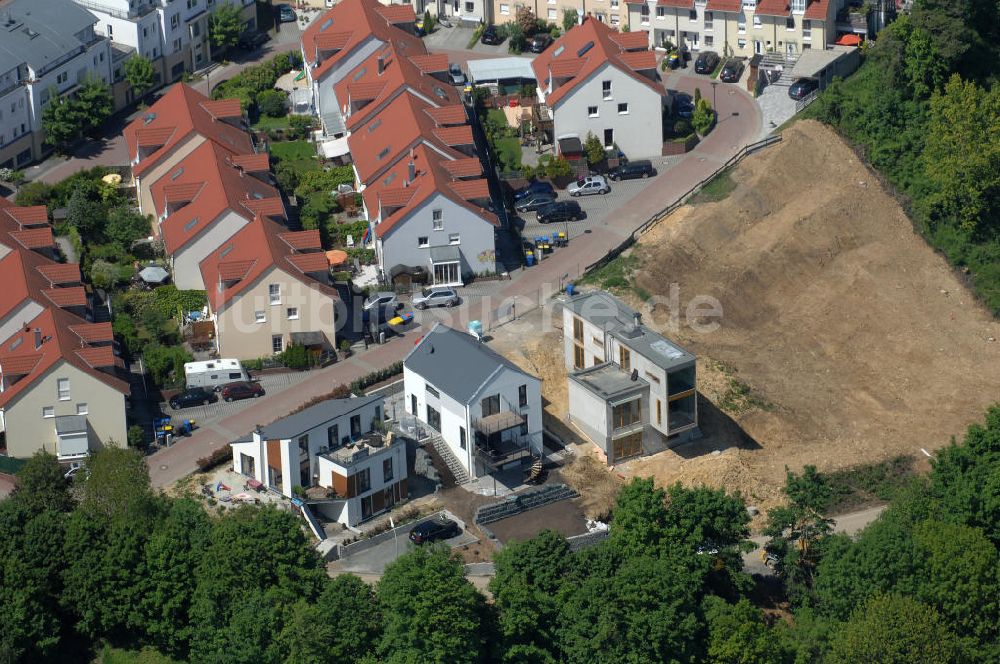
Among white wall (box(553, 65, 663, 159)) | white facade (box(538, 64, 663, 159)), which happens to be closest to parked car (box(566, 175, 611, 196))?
white facade (box(538, 64, 663, 159))

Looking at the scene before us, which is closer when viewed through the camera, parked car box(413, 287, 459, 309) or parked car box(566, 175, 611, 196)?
parked car box(413, 287, 459, 309)

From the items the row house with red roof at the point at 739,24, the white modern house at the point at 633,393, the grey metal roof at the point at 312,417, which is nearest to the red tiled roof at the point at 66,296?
the grey metal roof at the point at 312,417

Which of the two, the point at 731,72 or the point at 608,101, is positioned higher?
the point at 608,101

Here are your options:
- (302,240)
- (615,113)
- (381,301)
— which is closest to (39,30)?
(302,240)

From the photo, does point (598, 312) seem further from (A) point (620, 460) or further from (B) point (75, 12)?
(B) point (75, 12)

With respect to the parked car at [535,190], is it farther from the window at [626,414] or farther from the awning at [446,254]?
the window at [626,414]

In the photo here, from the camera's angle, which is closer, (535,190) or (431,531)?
(431,531)

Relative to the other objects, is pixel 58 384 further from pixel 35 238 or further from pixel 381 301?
pixel 381 301

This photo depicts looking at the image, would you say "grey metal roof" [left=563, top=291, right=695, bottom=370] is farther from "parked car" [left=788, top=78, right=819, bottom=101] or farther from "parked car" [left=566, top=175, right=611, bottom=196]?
"parked car" [left=788, top=78, right=819, bottom=101]
